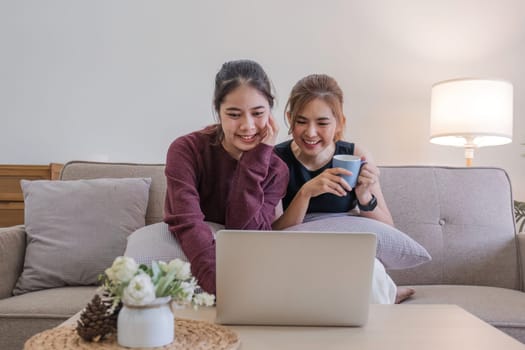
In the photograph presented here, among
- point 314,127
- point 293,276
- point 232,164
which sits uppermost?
point 314,127

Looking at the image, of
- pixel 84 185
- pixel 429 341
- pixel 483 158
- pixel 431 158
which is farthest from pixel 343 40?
pixel 429 341

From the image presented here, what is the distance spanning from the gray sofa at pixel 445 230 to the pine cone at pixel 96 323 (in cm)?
86

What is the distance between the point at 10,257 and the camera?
1700 mm

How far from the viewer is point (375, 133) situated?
8.59ft

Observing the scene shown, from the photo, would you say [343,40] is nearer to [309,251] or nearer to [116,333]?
[309,251]

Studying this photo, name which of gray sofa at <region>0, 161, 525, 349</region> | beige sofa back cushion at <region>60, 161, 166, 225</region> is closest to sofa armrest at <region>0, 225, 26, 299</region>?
gray sofa at <region>0, 161, 525, 349</region>

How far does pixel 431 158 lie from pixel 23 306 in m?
1.91

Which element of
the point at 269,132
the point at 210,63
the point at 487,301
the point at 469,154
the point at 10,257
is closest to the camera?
the point at 269,132

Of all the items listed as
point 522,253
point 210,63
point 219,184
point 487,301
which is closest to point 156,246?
point 219,184

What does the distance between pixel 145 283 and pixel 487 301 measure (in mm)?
1176

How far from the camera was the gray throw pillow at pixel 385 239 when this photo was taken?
1490mm

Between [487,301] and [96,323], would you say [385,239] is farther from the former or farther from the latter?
[96,323]

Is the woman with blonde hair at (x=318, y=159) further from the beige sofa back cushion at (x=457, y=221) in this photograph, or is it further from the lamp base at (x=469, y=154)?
the lamp base at (x=469, y=154)

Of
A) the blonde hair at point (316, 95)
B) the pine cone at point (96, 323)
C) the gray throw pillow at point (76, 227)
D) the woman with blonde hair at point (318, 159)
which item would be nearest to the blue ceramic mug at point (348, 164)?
the woman with blonde hair at point (318, 159)
